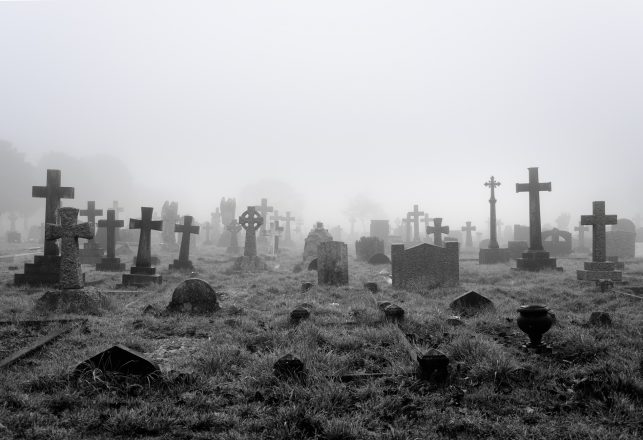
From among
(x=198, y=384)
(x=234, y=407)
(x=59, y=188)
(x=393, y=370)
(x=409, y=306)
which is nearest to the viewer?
(x=234, y=407)

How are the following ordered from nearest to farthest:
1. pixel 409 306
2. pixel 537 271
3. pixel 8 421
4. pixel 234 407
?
1. pixel 8 421
2. pixel 234 407
3. pixel 409 306
4. pixel 537 271

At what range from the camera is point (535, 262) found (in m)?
14.7

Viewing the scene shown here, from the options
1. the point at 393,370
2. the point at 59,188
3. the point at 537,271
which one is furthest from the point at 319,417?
the point at 537,271

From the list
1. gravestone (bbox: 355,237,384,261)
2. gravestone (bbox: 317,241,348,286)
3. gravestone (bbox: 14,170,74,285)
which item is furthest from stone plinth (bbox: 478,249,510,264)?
gravestone (bbox: 14,170,74,285)

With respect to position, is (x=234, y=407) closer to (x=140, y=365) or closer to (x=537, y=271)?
(x=140, y=365)

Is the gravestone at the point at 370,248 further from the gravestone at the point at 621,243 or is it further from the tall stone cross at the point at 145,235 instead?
the gravestone at the point at 621,243

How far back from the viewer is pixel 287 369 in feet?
14.0

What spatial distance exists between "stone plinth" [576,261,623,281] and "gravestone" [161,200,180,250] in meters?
24.0

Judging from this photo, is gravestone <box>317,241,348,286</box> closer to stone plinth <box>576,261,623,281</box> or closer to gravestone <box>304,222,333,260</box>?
stone plinth <box>576,261,623,281</box>

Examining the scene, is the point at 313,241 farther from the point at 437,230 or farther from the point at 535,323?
the point at 535,323

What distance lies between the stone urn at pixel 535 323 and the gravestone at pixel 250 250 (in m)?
11.9

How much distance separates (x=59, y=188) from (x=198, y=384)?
35.5 ft

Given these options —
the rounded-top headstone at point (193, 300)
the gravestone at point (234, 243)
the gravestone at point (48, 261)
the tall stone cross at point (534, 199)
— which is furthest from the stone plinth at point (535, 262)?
the gravestone at point (234, 243)

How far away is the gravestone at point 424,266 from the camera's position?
1118cm
